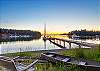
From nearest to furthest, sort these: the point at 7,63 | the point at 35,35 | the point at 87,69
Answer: the point at 7,63, the point at 87,69, the point at 35,35

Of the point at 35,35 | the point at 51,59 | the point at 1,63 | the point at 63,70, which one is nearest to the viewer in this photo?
the point at 1,63

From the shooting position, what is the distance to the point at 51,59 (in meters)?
6.89

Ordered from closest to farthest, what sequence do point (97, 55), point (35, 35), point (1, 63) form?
1. point (1, 63)
2. point (97, 55)
3. point (35, 35)

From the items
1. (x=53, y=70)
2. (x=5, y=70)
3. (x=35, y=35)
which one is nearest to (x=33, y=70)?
(x=53, y=70)

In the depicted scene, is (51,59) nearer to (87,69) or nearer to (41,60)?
(41,60)

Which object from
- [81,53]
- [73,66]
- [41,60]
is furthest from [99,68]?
[81,53]

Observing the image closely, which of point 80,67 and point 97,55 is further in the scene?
point 97,55

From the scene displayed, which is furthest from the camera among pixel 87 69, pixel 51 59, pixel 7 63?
pixel 51 59

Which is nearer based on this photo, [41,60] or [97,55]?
[41,60]

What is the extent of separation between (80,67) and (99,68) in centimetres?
53

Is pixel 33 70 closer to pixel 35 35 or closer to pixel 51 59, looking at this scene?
pixel 51 59

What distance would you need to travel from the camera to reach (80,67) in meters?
5.79

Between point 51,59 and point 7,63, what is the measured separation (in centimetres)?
285

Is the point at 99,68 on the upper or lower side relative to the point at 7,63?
lower
